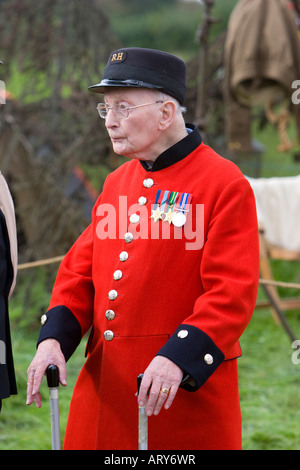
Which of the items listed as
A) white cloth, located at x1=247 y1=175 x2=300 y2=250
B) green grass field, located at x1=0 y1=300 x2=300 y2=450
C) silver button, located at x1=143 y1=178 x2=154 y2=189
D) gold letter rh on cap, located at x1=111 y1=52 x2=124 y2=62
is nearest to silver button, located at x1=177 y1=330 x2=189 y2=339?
silver button, located at x1=143 y1=178 x2=154 y2=189

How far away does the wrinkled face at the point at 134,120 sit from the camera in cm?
208

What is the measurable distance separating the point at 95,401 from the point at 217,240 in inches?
23.9

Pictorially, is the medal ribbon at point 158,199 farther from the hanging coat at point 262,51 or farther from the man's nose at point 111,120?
the hanging coat at point 262,51

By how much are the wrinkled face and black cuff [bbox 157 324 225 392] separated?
0.54 m

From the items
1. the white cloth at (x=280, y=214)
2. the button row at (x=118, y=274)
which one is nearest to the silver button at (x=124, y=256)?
the button row at (x=118, y=274)

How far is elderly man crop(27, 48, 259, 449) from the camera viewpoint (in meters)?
2.00

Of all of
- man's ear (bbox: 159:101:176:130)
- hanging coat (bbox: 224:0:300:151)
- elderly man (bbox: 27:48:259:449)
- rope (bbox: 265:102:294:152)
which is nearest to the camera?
elderly man (bbox: 27:48:259:449)

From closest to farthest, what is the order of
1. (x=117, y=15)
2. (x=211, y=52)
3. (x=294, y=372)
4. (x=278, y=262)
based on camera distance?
(x=294, y=372), (x=211, y=52), (x=278, y=262), (x=117, y=15)

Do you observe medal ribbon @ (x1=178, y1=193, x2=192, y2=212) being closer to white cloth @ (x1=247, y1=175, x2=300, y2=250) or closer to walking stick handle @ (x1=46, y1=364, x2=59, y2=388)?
walking stick handle @ (x1=46, y1=364, x2=59, y2=388)

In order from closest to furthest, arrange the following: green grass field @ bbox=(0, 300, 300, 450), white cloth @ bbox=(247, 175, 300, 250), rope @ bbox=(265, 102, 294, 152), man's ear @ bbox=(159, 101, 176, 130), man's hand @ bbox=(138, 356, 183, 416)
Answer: man's hand @ bbox=(138, 356, 183, 416), man's ear @ bbox=(159, 101, 176, 130), green grass field @ bbox=(0, 300, 300, 450), white cloth @ bbox=(247, 175, 300, 250), rope @ bbox=(265, 102, 294, 152)

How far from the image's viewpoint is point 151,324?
2.09m

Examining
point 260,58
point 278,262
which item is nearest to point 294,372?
point 260,58

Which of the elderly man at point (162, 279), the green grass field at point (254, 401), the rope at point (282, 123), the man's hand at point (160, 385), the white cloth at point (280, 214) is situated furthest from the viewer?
the rope at point (282, 123)

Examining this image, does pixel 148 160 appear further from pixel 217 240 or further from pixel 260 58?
pixel 260 58
